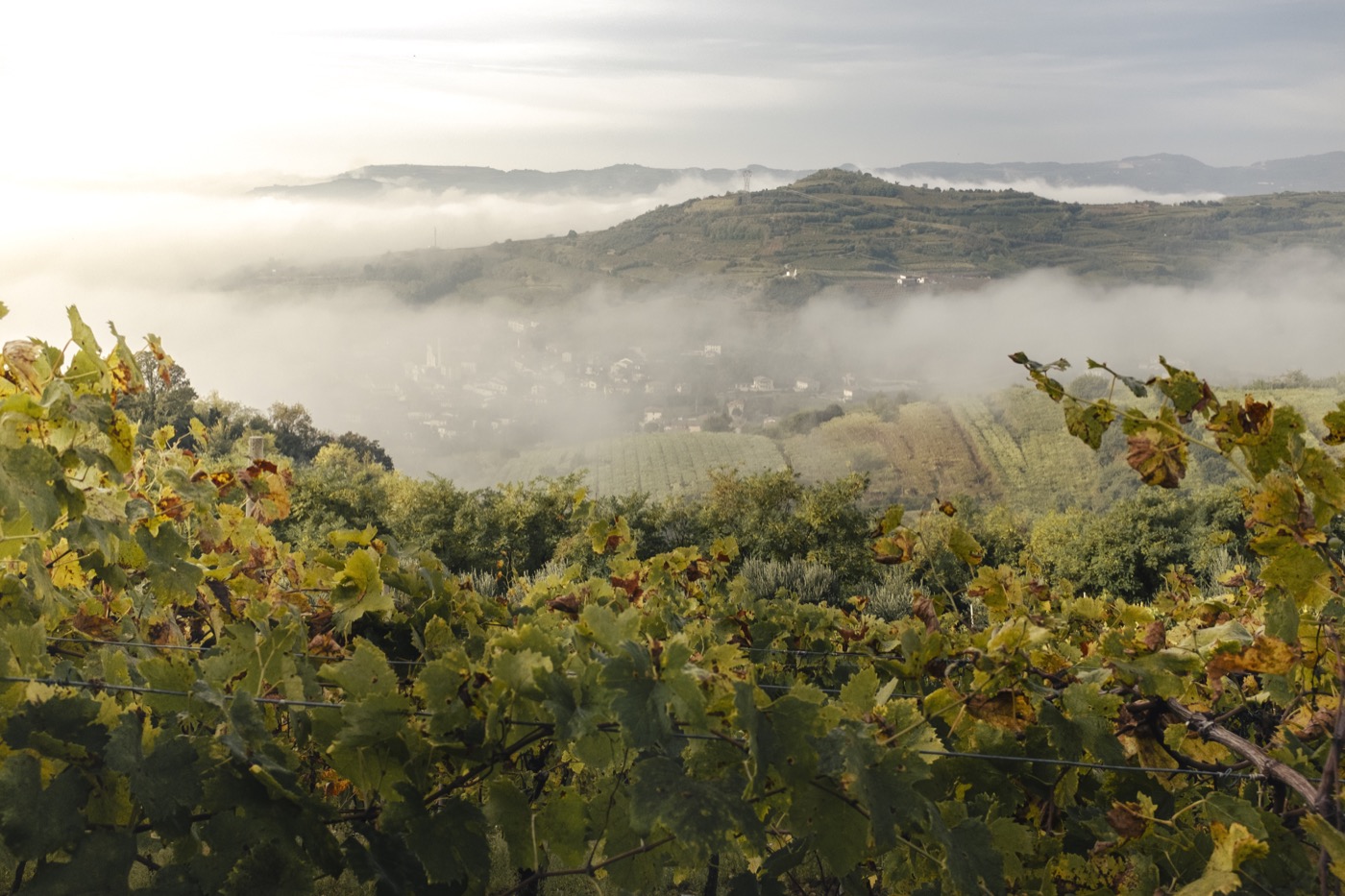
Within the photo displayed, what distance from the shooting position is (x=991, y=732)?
6.20 ft

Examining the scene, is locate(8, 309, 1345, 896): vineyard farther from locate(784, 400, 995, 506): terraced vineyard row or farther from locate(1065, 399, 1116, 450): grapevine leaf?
locate(784, 400, 995, 506): terraced vineyard row

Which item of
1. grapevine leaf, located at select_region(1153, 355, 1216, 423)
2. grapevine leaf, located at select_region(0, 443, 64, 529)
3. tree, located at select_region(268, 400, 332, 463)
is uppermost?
grapevine leaf, located at select_region(1153, 355, 1216, 423)

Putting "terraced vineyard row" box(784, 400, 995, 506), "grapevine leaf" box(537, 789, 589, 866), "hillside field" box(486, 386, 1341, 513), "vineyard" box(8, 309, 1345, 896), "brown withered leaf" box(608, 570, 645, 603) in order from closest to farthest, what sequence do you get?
"vineyard" box(8, 309, 1345, 896), "grapevine leaf" box(537, 789, 589, 866), "brown withered leaf" box(608, 570, 645, 603), "hillside field" box(486, 386, 1341, 513), "terraced vineyard row" box(784, 400, 995, 506)

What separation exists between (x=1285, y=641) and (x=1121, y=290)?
13126cm

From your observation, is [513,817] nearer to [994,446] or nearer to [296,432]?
[296,432]

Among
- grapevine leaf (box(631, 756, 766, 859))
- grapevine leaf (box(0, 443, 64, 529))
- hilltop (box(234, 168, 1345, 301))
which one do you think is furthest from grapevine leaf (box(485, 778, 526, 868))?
hilltop (box(234, 168, 1345, 301))

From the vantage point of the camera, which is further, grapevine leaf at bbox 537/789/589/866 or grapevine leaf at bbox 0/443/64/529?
grapevine leaf at bbox 537/789/589/866

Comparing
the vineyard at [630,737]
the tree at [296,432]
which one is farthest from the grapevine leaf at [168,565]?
the tree at [296,432]

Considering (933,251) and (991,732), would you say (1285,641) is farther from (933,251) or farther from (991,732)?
(933,251)

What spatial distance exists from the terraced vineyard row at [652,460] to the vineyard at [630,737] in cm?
5999

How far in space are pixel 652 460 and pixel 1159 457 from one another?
73.4 m

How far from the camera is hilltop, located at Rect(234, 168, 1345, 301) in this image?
12144cm

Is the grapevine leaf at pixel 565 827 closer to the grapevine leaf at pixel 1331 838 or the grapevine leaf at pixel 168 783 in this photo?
the grapevine leaf at pixel 168 783

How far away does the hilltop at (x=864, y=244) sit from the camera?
12144 centimetres
